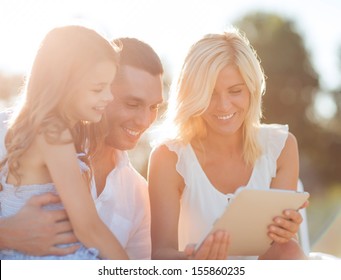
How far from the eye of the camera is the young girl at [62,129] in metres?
3.08

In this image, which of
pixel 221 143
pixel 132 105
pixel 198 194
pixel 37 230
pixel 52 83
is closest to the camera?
pixel 37 230

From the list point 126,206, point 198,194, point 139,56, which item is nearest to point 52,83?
point 139,56

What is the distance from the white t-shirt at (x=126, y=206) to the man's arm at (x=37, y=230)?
1.33 ft

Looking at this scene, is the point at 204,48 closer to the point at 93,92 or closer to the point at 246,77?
the point at 246,77

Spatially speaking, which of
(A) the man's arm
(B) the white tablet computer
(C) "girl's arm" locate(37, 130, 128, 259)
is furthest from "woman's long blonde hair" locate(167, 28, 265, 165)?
(A) the man's arm

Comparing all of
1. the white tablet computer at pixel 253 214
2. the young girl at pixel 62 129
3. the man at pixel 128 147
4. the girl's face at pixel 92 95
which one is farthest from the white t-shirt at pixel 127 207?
the white tablet computer at pixel 253 214

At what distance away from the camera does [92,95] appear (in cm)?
324

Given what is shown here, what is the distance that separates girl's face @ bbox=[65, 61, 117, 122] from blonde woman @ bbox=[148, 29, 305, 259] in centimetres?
64

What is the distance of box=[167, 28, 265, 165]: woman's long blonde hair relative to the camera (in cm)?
371

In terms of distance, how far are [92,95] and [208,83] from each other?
0.74m

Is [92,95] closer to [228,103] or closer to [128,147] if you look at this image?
[128,147]

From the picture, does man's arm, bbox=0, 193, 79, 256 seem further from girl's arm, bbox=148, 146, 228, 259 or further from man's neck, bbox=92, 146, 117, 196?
girl's arm, bbox=148, 146, 228, 259

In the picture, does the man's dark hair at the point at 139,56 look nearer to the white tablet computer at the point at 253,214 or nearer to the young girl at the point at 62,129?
the young girl at the point at 62,129

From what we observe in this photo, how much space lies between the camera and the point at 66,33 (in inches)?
130
